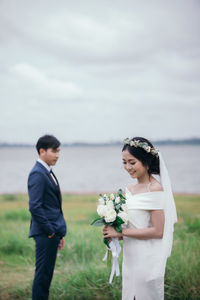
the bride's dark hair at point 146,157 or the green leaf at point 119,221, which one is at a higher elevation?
the bride's dark hair at point 146,157

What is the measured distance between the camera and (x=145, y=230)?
271cm

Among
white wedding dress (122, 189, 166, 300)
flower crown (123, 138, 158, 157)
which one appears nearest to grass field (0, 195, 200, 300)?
white wedding dress (122, 189, 166, 300)

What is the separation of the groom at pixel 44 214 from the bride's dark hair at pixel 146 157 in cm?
115

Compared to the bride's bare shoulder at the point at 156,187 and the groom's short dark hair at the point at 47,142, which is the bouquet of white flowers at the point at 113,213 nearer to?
the bride's bare shoulder at the point at 156,187

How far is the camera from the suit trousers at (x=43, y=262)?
11.8 feet

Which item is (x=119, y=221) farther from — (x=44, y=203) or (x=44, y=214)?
(x=44, y=203)

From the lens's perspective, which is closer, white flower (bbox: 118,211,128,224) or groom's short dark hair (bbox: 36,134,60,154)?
white flower (bbox: 118,211,128,224)

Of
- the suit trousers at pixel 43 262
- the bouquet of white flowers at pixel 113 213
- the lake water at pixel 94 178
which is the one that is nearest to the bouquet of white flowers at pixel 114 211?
the bouquet of white flowers at pixel 113 213

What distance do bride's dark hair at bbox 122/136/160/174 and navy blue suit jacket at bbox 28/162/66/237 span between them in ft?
3.78

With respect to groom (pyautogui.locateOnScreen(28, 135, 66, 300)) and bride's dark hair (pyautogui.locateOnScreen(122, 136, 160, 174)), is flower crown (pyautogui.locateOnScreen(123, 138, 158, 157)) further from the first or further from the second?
groom (pyautogui.locateOnScreen(28, 135, 66, 300))

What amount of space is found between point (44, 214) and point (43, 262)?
1.93 feet

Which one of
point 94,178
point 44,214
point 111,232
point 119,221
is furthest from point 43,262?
point 94,178

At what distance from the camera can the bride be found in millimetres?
A: 2732

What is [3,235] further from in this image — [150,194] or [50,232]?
[150,194]
